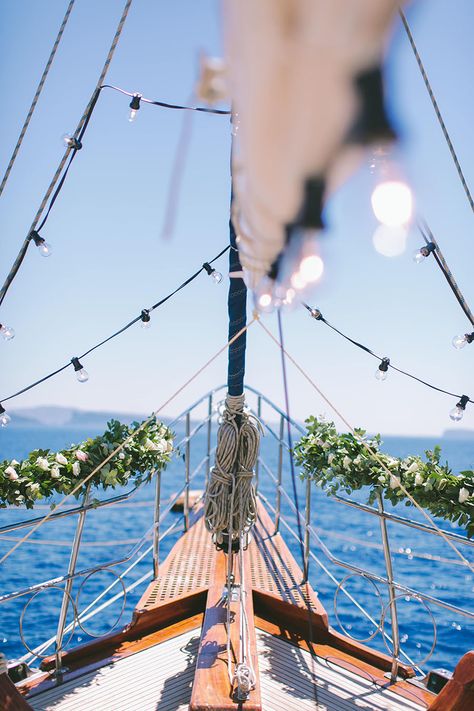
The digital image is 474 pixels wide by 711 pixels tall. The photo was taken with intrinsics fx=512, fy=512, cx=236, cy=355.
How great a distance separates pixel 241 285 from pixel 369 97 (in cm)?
201

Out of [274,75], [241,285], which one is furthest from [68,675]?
[274,75]

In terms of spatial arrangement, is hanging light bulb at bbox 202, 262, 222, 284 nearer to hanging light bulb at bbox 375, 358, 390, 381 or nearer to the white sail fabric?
hanging light bulb at bbox 375, 358, 390, 381

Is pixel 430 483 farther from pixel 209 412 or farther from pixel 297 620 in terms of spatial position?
pixel 209 412

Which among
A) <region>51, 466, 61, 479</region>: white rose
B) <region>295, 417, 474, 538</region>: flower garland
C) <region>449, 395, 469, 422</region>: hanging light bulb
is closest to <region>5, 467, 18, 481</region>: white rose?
<region>51, 466, 61, 479</region>: white rose

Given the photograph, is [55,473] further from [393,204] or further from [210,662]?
[393,204]

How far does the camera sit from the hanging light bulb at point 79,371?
124 inches

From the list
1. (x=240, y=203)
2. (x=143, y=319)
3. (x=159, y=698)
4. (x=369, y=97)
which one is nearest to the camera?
(x=369, y=97)

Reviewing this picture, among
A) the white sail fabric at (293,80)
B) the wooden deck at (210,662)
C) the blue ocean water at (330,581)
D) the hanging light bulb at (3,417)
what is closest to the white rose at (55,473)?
the blue ocean water at (330,581)

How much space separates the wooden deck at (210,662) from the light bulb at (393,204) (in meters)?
2.06

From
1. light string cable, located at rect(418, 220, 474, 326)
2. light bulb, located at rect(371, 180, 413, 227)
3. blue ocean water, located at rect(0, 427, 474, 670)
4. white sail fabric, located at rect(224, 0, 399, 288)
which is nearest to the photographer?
white sail fabric, located at rect(224, 0, 399, 288)

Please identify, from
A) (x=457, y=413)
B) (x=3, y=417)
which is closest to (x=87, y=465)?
(x=3, y=417)

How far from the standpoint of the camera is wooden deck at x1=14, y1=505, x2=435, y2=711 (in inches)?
99.6

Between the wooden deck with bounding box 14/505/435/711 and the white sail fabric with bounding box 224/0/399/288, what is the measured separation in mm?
2129

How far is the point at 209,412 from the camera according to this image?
5.44 meters
